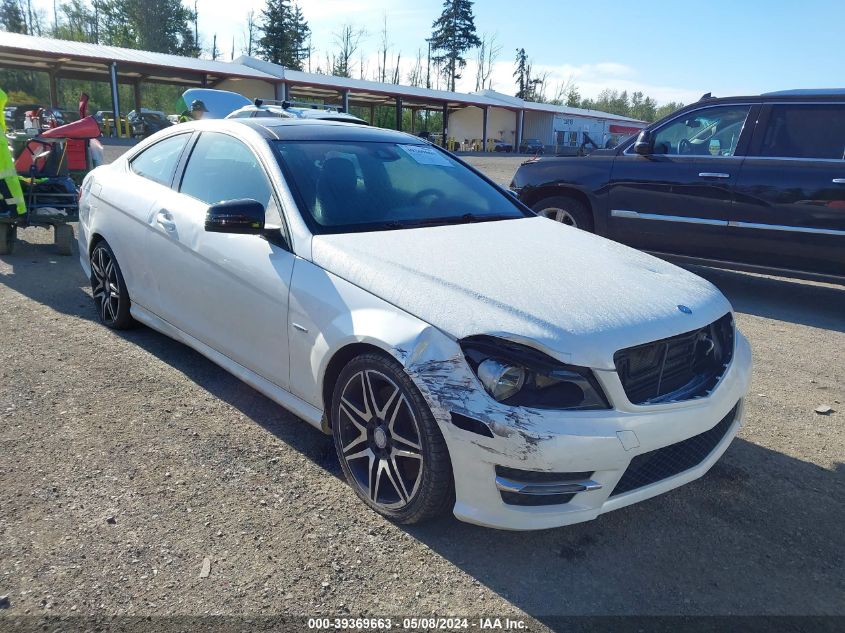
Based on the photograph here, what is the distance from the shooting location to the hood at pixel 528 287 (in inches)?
93.7

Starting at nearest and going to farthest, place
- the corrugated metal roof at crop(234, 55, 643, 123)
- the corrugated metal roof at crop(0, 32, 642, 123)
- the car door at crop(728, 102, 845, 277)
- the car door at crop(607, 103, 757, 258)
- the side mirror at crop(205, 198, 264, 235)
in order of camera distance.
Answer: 1. the side mirror at crop(205, 198, 264, 235)
2. the car door at crop(728, 102, 845, 277)
3. the car door at crop(607, 103, 757, 258)
4. the corrugated metal roof at crop(0, 32, 642, 123)
5. the corrugated metal roof at crop(234, 55, 643, 123)

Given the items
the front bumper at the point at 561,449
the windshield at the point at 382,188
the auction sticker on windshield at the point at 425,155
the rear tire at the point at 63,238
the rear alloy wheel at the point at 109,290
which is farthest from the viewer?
the rear tire at the point at 63,238

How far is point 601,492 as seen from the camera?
237cm

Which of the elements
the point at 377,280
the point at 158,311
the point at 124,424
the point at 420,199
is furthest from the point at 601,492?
the point at 158,311

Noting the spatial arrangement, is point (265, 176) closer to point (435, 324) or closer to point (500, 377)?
point (435, 324)

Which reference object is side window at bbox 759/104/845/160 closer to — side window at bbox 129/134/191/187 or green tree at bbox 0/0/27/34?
side window at bbox 129/134/191/187

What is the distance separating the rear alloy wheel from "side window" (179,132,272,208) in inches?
41.0

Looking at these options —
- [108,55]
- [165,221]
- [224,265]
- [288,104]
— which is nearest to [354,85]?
[108,55]

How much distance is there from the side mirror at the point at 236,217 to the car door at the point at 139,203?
1.21 m

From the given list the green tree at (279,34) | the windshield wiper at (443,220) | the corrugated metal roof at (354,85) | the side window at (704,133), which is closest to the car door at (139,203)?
the windshield wiper at (443,220)

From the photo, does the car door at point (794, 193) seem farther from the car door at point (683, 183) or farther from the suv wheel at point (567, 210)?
the suv wheel at point (567, 210)

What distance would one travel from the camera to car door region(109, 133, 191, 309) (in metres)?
4.15

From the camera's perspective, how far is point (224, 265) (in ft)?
11.2

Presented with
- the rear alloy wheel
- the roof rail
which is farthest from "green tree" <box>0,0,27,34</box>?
the rear alloy wheel
